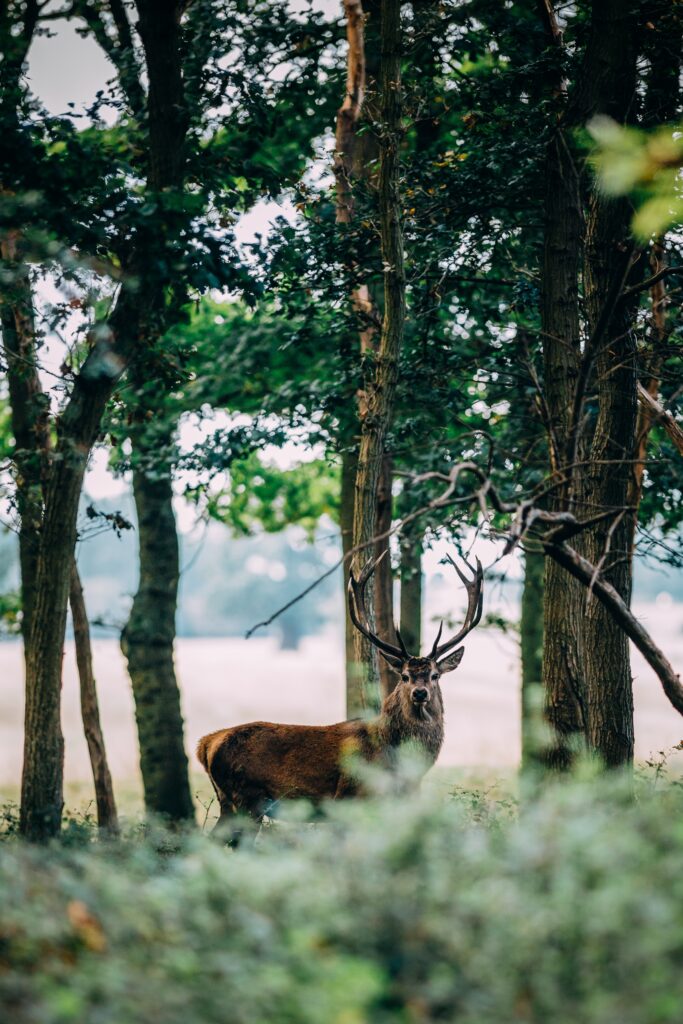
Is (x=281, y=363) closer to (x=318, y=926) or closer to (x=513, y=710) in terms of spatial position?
(x=318, y=926)

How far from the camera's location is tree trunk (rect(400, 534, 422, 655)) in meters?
11.9

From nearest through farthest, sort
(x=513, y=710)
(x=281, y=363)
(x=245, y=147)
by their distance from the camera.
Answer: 1. (x=245, y=147)
2. (x=281, y=363)
3. (x=513, y=710)

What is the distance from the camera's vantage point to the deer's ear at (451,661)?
7.44 metres

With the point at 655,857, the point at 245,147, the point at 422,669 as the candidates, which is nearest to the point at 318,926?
the point at 655,857

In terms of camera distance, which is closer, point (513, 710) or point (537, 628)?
point (537, 628)

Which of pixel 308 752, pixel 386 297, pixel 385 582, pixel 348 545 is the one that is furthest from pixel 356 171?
pixel 308 752

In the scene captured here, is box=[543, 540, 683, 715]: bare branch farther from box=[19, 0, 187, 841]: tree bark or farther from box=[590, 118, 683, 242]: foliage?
box=[19, 0, 187, 841]: tree bark

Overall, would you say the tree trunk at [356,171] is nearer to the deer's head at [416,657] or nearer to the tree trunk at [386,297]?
the deer's head at [416,657]

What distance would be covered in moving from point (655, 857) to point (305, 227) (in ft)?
25.0

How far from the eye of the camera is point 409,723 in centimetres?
748

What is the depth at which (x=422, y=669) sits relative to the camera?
727 cm

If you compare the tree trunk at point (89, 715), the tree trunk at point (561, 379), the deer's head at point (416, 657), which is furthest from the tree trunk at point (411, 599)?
the deer's head at point (416, 657)

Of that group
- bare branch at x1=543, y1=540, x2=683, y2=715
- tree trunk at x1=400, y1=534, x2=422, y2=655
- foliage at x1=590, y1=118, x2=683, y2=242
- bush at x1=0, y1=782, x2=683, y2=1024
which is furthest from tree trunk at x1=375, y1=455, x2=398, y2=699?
bush at x1=0, y1=782, x2=683, y2=1024

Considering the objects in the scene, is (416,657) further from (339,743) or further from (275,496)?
(275,496)
